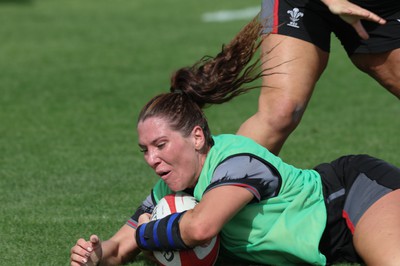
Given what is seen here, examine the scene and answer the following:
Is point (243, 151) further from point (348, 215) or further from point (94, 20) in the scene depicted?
point (94, 20)

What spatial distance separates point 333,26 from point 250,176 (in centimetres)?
156

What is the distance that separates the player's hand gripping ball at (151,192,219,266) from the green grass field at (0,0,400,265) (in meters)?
0.40

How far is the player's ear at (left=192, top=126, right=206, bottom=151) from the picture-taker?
4430 mm

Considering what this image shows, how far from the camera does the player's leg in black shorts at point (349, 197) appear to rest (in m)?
4.61

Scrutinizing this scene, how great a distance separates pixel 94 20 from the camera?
15695 millimetres

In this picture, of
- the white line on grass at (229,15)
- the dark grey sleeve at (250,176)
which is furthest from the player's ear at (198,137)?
the white line on grass at (229,15)

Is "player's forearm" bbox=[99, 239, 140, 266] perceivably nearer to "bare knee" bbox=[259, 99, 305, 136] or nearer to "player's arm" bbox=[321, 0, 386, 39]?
"bare knee" bbox=[259, 99, 305, 136]

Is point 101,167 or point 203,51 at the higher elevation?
point 101,167

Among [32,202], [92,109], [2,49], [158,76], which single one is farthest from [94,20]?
[32,202]

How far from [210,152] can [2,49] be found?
29.4ft

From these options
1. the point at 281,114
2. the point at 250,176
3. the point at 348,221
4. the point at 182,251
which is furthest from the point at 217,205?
the point at 281,114

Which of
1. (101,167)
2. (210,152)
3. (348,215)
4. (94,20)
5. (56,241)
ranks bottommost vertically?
(94,20)

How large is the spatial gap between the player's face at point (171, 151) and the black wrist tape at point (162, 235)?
0.66 feet

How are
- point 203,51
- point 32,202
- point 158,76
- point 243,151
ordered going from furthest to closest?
point 203,51 < point 158,76 < point 32,202 < point 243,151
